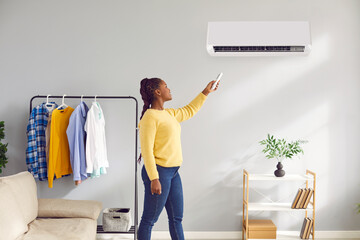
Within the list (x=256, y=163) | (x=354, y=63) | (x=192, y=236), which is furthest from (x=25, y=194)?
(x=354, y=63)

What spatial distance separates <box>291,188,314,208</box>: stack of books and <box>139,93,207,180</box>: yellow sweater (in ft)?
4.72

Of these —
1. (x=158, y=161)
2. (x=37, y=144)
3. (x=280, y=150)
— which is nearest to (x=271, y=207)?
(x=280, y=150)

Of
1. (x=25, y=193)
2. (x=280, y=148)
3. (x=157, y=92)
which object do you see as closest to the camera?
(x=157, y=92)

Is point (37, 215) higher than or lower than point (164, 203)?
lower

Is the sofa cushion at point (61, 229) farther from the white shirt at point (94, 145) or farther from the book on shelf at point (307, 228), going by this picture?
the book on shelf at point (307, 228)

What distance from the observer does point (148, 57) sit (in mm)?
3910

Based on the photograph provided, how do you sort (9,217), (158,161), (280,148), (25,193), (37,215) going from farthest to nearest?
(280,148) < (37,215) < (25,193) < (158,161) < (9,217)

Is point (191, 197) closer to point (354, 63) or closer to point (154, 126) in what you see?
point (154, 126)

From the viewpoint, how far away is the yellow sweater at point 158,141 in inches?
104

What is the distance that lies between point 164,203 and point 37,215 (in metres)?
1.22

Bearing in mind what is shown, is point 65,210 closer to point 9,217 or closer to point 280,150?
point 9,217

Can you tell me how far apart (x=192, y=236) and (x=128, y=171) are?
0.91 meters

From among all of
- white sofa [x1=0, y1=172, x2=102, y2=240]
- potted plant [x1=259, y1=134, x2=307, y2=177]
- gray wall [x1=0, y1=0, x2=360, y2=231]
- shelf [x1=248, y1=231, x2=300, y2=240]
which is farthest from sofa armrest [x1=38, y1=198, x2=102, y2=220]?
shelf [x1=248, y1=231, x2=300, y2=240]

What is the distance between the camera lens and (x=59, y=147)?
142 inches
